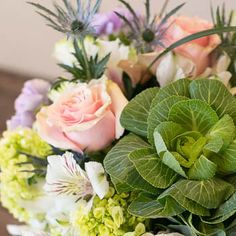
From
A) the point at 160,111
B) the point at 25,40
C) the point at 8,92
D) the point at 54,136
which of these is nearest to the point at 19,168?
the point at 54,136

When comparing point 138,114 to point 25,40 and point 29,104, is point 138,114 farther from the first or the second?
point 25,40

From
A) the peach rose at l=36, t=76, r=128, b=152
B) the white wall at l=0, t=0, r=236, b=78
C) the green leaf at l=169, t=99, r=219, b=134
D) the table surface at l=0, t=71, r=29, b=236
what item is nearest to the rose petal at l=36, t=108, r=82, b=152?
the peach rose at l=36, t=76, r=128, b=152

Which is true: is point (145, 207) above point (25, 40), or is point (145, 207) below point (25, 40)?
above

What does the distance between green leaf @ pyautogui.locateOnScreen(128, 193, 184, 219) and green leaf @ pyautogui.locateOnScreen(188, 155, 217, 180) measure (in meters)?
0.03

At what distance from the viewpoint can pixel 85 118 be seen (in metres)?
0.48

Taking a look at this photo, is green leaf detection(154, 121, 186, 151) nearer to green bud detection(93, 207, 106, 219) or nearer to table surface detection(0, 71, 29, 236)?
green bud detection(93, 207, 106, 219)

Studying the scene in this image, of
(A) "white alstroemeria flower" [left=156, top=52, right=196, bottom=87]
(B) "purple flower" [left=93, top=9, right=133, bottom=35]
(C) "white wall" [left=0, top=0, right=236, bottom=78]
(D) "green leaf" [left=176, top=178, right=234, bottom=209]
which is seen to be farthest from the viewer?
(C) "white wall" [left=0, top=0, right=236, bottom=78]

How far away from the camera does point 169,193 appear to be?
0.42 metres

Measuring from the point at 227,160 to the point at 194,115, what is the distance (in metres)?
0.04

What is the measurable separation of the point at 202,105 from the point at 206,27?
0.20 m

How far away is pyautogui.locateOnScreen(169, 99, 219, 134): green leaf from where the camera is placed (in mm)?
433

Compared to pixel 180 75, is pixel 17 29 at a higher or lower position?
lower

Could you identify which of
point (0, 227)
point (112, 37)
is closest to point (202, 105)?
point (112, 37)

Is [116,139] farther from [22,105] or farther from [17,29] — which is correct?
[17,29]
